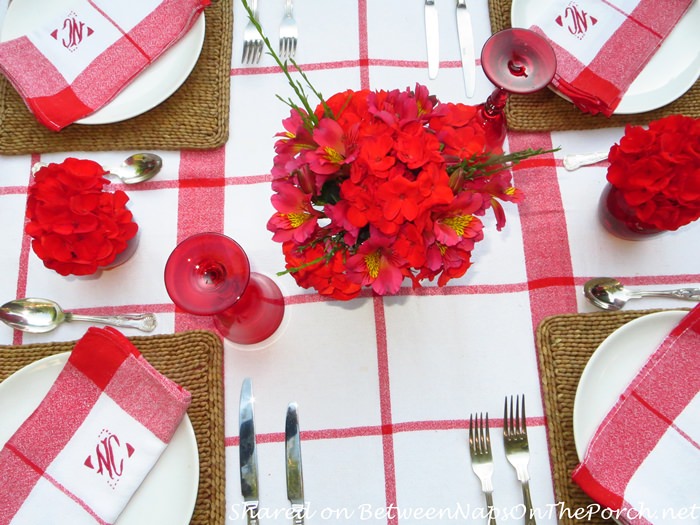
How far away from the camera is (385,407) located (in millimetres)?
759

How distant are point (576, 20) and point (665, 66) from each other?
0.16 meters

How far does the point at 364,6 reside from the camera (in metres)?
0.94

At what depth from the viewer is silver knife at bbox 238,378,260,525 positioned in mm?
703

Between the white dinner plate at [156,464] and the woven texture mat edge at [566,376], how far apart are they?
18.3 inches

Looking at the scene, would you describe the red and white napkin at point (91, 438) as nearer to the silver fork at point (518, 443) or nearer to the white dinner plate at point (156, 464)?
the white dinner plate at point (156, 464)

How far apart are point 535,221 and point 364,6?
463mm

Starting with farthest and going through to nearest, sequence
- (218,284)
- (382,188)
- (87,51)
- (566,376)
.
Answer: (87,51) → (566,376) → (218,284) → (382,188)

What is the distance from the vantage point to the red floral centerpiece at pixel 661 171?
66 centimetres

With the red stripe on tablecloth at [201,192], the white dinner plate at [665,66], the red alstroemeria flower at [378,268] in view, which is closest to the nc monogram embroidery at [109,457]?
the red stripe on tablecloth at [201,192]

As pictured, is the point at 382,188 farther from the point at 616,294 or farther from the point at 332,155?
the point at 616,294

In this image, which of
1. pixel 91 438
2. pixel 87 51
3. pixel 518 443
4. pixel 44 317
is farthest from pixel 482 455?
pixel 87 51

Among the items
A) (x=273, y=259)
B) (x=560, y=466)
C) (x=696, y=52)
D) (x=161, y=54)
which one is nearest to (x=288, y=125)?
(x=273, y=259)

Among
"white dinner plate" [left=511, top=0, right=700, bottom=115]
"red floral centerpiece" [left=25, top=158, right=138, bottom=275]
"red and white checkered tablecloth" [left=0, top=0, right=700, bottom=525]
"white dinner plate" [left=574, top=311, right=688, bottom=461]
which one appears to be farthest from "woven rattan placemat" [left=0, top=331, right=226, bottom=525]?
"white dinner plate" [left=511, top=0, right=700, bottom=115]

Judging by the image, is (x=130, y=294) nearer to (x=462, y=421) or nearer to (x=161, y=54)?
(x=161, y=54)
